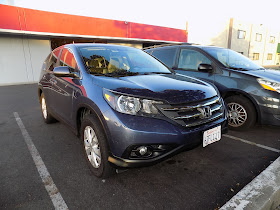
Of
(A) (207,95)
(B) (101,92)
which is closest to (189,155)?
(A) (207,95)

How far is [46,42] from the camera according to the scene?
13.9 m

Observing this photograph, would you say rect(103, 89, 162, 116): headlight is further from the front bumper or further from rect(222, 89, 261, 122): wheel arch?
rect(222, 89, 261, 122): wheel arch

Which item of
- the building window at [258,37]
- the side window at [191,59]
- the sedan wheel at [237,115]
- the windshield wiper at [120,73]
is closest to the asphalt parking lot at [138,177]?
the sedan wheel at [237,115]

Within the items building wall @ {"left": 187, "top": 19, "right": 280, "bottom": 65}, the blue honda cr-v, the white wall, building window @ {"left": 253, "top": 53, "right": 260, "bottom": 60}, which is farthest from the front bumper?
building window @ {"left": 253, "top": 53, "right": 260, "bottom": 60}

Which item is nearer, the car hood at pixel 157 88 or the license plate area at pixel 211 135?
the car hood at pixel 157 88

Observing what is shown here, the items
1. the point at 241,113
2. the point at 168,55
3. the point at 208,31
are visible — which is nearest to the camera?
the point at 241,113

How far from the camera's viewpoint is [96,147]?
7.52ft

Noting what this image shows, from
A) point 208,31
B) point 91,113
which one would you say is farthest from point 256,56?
point 91,113

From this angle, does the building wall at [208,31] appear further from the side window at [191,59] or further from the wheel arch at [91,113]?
the wheel arch at [91,113]

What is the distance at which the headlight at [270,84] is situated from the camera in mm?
3267

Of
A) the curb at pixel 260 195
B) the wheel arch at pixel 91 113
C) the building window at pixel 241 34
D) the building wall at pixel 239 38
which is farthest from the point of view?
the building window at pixel 241 34

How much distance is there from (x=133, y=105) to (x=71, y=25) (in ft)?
42.9

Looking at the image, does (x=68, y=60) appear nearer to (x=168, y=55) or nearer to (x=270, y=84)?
(x=168, y=55)

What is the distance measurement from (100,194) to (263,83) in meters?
3.14
